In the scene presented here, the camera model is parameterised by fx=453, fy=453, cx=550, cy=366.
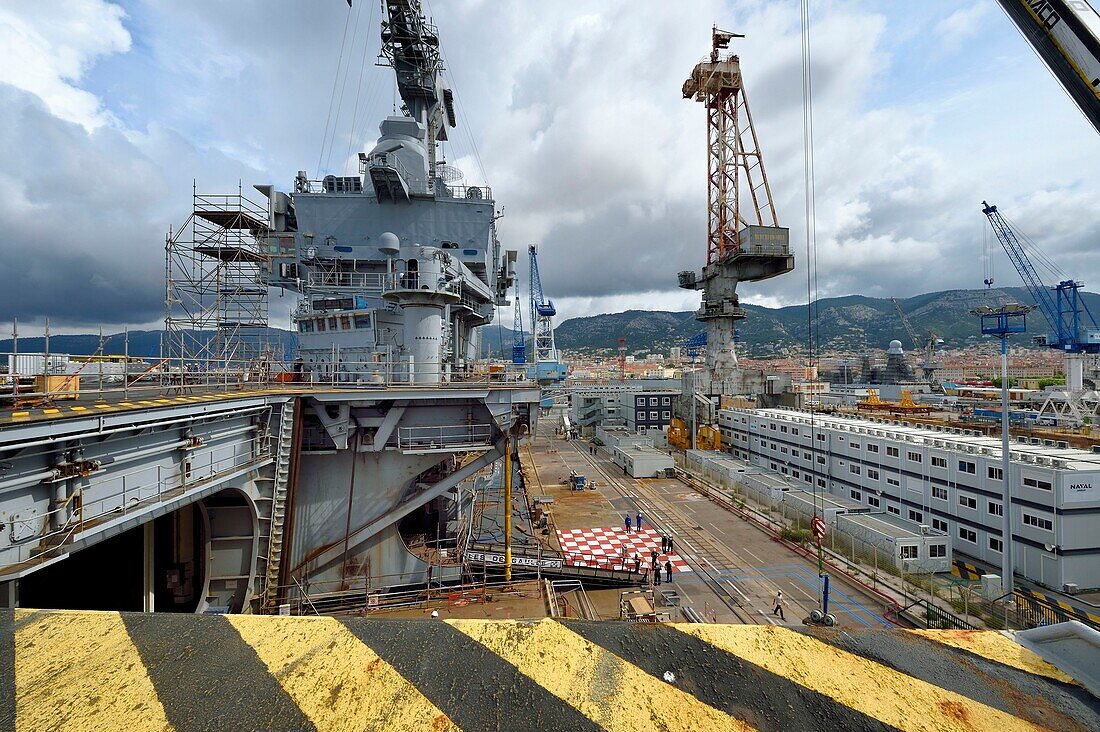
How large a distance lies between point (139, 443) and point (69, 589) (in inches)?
279

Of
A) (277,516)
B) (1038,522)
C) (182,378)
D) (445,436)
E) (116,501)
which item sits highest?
(182,378)

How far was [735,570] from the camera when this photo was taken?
22.3m

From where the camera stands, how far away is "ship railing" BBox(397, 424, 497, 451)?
15.0 metres

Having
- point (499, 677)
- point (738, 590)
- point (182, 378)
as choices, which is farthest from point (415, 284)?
point (738, 590)

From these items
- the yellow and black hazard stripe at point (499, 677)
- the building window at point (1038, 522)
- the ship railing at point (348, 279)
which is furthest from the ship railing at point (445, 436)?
the building window at point (1038, 522)

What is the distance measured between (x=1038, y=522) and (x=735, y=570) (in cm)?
1287

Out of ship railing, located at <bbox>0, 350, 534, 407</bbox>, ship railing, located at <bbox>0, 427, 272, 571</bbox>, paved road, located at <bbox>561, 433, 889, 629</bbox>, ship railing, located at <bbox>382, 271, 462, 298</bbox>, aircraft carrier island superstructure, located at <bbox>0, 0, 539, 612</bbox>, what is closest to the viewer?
ship railing, located at <bbox>0, 427, 272, 571</bbox>

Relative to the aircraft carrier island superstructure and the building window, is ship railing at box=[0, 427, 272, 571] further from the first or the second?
the building window

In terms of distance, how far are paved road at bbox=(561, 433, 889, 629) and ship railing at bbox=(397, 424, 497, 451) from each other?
11512 millimetres

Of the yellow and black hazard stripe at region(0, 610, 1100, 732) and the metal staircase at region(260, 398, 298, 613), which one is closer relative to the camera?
the yellow and black hazard stripe at region(0, 610, 1100, 732)

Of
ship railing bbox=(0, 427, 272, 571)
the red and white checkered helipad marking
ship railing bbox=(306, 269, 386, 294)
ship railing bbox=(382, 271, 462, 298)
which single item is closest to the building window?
the red and white checkered helipad marking

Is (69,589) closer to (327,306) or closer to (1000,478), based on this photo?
(327,306)

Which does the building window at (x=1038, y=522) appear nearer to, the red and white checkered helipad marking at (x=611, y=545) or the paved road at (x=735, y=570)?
the paved road at (x=735, y=570)

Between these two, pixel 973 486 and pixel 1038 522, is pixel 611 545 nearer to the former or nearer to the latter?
pixel 973 486
